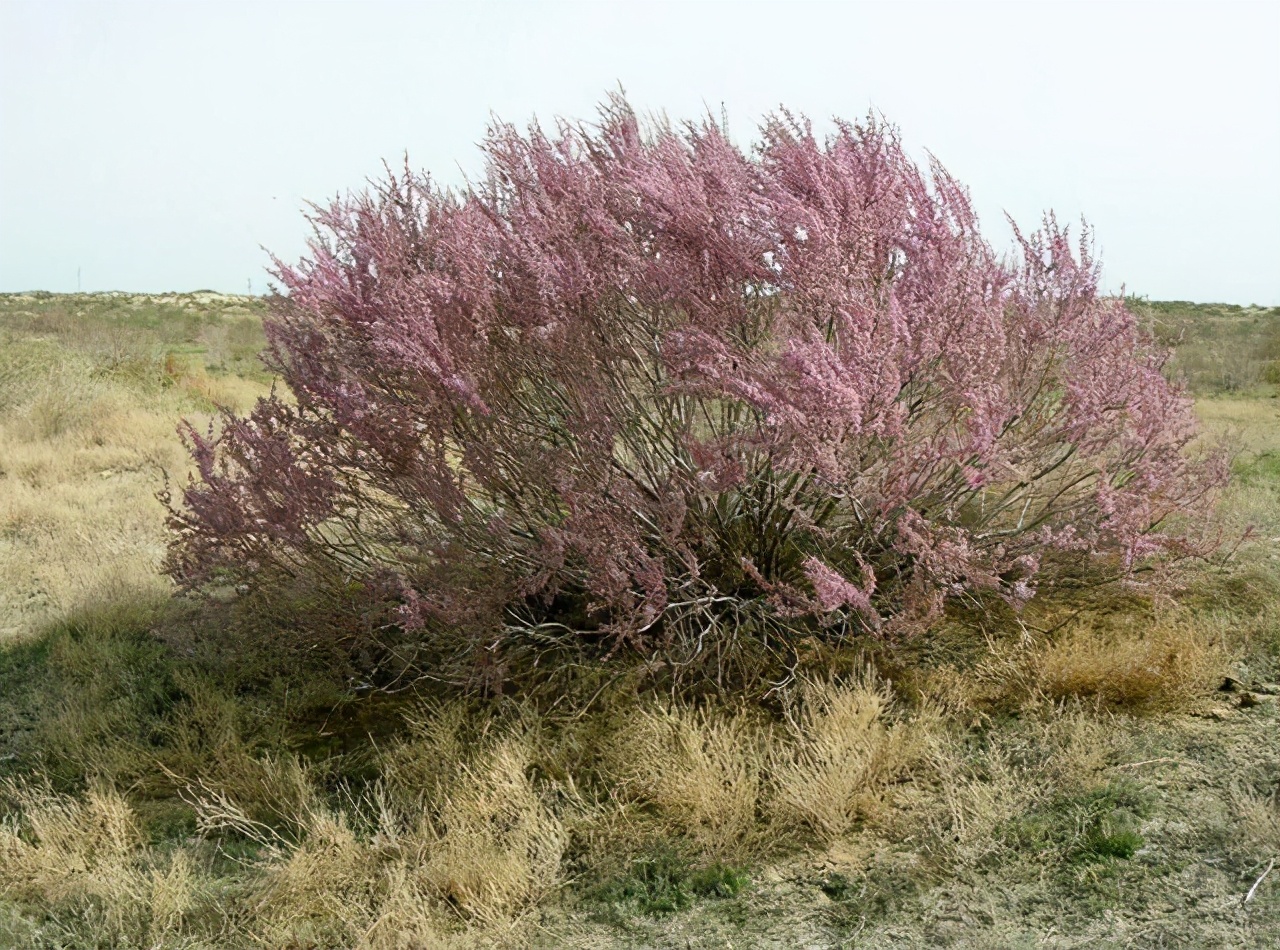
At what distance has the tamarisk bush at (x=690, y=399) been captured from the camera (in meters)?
4.72

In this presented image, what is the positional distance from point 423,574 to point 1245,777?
366 centimetres

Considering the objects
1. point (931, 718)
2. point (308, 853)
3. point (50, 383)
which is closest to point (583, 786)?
point (308, 853)

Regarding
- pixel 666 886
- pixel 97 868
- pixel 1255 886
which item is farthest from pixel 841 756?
pixel 97 868

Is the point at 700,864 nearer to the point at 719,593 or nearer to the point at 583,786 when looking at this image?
the point at 583,786

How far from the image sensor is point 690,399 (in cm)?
521

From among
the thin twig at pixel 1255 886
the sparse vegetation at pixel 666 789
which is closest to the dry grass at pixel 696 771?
the sparse vegetation at pixel 666 789

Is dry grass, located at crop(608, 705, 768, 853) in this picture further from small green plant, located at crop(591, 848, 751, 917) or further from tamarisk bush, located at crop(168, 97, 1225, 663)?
tamarisk bush, located at crop(168, 97, 1225, 663)

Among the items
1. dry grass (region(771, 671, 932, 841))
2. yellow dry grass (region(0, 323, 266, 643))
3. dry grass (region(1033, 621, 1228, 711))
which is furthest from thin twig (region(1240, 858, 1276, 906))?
yellow dry grass (region(0, 323, 266, 643))

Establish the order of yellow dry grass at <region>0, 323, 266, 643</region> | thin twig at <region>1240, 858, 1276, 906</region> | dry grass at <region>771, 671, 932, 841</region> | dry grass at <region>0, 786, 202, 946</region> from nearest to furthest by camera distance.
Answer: thin twig at <region>1240, 858, 1276, 906</region>, dry grass at <region>0, 786, 202, 946</region>, dry grass at <region>771, 671, 932, 841</region>, yellow dry grass at <region>0, 323, 266, 643</region>

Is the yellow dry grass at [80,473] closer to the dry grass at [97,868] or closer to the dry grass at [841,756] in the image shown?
the dry grass at [97,868]

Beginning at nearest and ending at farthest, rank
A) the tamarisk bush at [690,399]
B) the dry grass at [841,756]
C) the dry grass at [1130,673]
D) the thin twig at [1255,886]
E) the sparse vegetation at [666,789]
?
the thin twig at [1255,886] → the sparse vegetation at [666,789] → the dry grass at [841,756] → the tamarisk bush at [690,399] → the dry grass at [1130,673]

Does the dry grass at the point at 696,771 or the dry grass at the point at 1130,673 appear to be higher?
the dry grass at the point at 1130,673

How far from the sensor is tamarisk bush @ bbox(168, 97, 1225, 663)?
186 inches

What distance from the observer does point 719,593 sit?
553 centimetres
